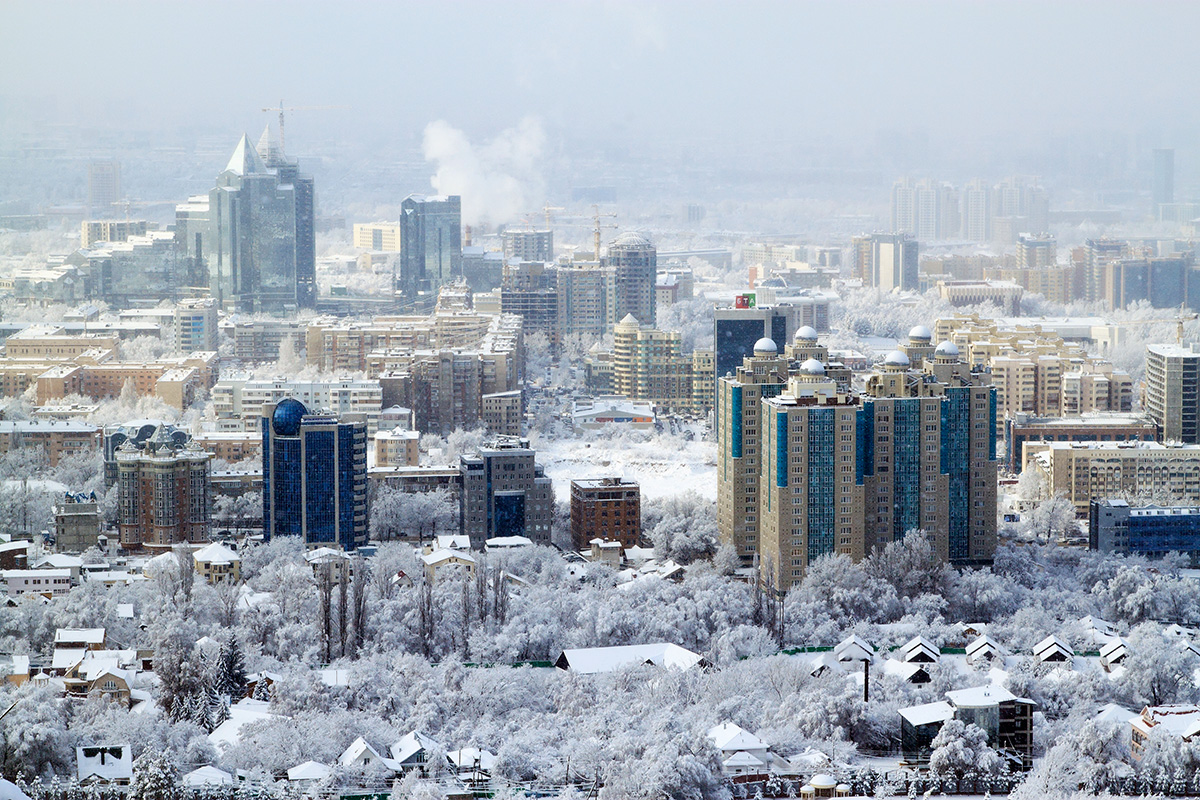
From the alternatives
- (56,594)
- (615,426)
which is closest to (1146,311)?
(615,426)

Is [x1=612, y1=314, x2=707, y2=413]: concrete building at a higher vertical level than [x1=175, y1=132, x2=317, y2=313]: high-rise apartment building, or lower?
lower

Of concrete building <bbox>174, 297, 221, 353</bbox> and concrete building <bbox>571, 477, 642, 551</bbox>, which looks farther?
concrete building <bbox>174, 297, 221, 353</bbox>

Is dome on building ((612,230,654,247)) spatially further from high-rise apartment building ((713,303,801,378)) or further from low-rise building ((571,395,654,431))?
high-rise apartment building ((713,303,801,378))

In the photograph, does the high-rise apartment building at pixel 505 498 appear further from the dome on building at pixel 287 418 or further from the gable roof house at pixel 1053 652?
the gable roof house at pixel 1053 652

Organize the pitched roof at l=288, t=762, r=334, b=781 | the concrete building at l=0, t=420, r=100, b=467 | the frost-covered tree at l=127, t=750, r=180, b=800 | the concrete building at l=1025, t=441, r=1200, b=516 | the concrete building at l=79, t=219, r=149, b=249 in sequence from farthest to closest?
the concrete building at l=79, t=219, r=149, b=249 → the concrete building at l=0, t=420, r=100, b=467 → the concrete building at l=1025, t=441, r=1200, b=516 → the pitched roof at l=288, t=762, r=334, b=781 → the frost-covered tree at l=127, t=750, r=180, b=800

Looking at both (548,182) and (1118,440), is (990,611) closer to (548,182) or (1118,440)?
(1118,440)

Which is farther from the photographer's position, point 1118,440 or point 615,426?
point 615,426

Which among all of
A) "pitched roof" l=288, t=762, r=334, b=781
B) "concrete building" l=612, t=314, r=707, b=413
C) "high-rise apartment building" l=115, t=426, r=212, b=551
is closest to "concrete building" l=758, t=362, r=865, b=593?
"pitched roof" l=288, t=762, r=334, b=781
